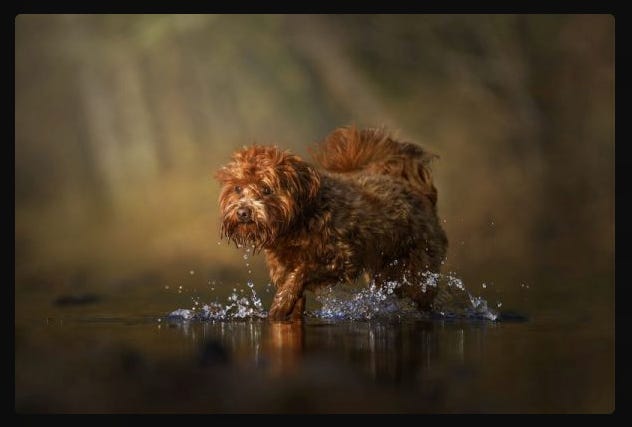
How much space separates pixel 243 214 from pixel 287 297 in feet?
2.67

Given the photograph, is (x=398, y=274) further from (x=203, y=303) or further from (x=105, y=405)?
(x=105, y=405)

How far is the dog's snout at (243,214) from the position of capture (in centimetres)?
823

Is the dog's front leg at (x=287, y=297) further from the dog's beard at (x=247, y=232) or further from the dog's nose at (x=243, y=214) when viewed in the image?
the dog's nose at (x=243, y=214)

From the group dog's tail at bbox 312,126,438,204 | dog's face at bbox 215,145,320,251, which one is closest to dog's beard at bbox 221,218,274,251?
dog's face at bbox 215,145,320,251

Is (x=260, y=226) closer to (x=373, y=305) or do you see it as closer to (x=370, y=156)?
(x=373, y=305)

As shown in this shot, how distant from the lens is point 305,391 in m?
5.80

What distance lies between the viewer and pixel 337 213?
8.71 meters

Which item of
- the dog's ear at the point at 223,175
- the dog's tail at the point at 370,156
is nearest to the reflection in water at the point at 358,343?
the dog's ear at the point at 223,175

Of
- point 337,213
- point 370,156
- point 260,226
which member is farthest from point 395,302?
point 260,226

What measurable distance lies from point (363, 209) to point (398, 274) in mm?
869

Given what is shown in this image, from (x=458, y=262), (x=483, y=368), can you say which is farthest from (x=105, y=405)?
(x=458, y=262)

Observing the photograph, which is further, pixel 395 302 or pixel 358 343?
pixel 395 302

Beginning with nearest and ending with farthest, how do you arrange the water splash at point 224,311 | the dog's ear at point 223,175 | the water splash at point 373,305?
the dog's ear at point 223,175
the water splash at point 224,311
the water splash at point 373,305

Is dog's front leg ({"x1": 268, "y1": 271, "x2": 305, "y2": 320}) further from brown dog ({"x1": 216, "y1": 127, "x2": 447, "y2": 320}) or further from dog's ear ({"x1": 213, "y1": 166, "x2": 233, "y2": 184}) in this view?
dog's ear ({"x1": 213, "y1": 166, "x2": 233, "y2": 184})
